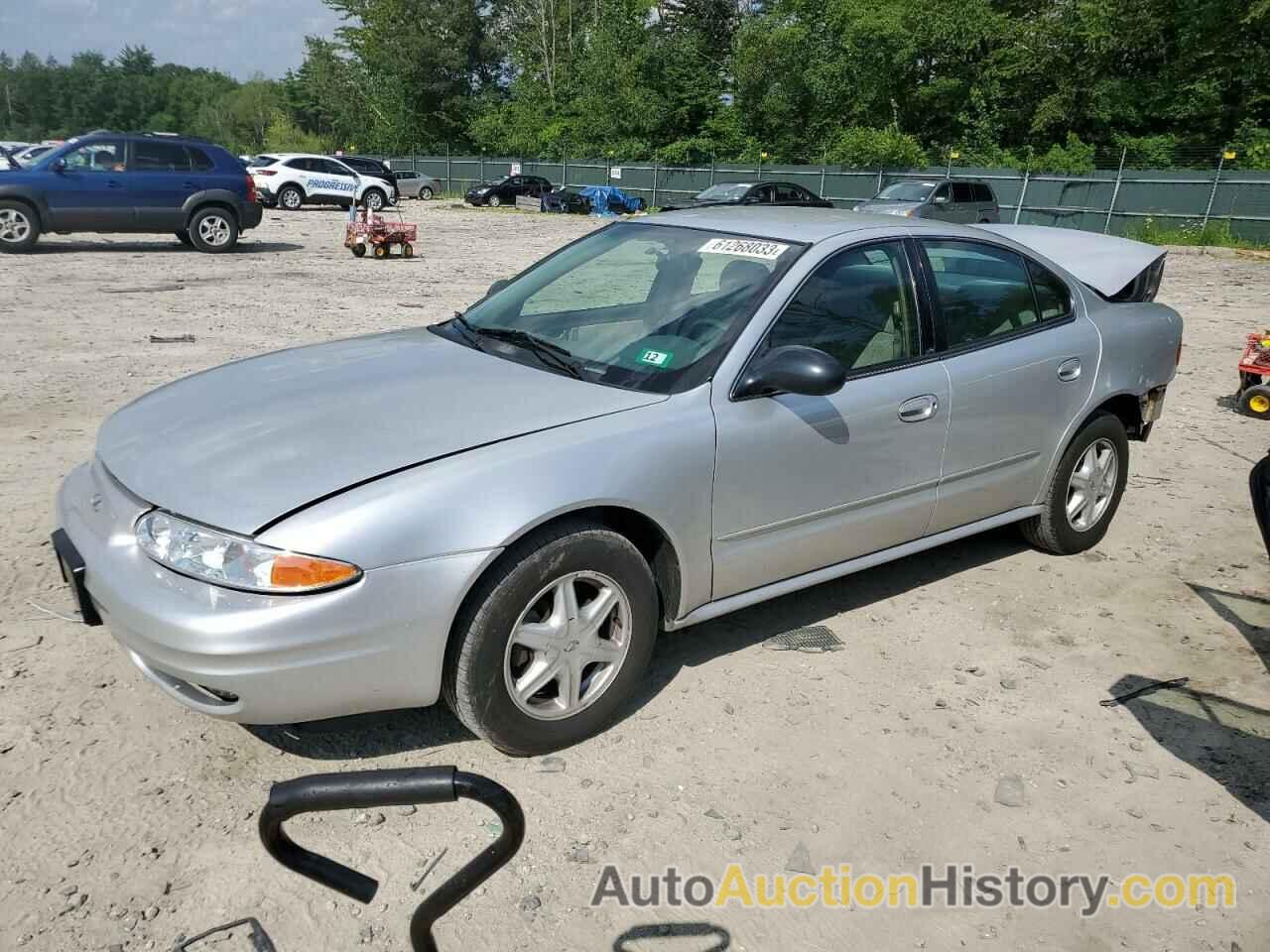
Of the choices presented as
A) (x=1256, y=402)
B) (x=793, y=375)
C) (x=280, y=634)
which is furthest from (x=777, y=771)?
(x=1256, y=402)

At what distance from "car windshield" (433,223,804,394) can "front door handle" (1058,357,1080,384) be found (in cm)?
149

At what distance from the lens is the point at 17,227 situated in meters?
15.1

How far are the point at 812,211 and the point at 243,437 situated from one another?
105 inches

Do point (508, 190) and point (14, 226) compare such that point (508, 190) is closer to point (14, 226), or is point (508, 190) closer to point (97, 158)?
point (97, 158)

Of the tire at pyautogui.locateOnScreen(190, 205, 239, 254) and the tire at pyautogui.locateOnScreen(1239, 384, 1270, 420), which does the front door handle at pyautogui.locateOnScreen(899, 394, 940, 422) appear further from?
the tire at pyautogui.locateOnScreen(190, 205, 239, 254)

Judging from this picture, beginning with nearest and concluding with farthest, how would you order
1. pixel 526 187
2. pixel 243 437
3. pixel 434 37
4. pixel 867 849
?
pixel 867 849 → pixel 243 437 → pixel 526 187 → pixel 434 37

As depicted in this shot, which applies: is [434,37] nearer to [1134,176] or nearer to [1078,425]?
[1134,176]

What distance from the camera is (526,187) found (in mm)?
38438

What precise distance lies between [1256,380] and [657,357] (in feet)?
21.3

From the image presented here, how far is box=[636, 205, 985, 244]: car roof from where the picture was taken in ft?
12.6

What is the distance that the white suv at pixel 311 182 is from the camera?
93.6 ft

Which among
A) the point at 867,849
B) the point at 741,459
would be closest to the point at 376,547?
the point at 741,459

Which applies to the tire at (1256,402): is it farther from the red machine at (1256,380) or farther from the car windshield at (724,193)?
the car windshield at (724,193)

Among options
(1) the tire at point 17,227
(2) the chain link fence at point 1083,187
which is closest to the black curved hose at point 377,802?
(1) the tire at point 17,227
